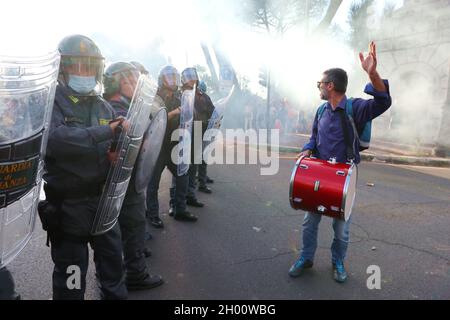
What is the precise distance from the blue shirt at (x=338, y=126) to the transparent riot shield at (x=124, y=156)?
1430 mm

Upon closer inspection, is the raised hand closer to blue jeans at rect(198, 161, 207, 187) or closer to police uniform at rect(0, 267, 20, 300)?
police uniform at rect(0, 267, 20, 300)

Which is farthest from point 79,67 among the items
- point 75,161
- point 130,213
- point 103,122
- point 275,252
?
point 275,252

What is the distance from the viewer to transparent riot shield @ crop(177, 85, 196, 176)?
3611mm

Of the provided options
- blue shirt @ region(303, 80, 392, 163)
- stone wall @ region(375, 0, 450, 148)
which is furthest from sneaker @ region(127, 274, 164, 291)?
stone wall @ region(375, 0, 450, 148)

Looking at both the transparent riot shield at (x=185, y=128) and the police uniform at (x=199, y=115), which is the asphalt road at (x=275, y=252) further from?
the transparent riot shield at (x=185, y=128)

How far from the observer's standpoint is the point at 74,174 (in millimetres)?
1905

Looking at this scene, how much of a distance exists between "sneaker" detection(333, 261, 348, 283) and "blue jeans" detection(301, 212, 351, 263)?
40 mm

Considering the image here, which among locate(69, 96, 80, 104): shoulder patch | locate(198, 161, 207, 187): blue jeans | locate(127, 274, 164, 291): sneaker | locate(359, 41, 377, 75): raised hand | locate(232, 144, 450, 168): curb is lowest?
locate(127, 274, 164, 291): sneaker

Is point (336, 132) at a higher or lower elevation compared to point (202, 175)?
higher

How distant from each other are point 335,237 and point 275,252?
2.28 feet

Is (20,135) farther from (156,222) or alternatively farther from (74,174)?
(156,222)

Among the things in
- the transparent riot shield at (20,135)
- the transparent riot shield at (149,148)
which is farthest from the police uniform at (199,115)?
the transparent riot shield at (20,135)

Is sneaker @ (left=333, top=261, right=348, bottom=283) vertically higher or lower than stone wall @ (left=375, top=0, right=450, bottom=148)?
lower

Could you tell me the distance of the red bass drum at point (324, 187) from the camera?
2.43m
